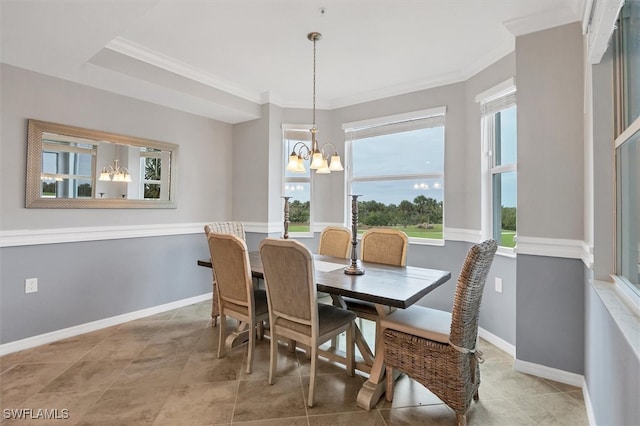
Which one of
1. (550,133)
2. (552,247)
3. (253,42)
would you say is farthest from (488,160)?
(253,42)

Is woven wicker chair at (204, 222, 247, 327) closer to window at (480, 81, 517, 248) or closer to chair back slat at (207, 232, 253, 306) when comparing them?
chair back slat at (207, 232, 253, 306)

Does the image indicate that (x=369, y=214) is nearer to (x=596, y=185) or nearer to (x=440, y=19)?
(x=440, y=19)

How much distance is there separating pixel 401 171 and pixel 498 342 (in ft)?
6.83

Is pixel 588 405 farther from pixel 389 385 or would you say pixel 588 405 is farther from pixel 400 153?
Answer: pixel 400 153

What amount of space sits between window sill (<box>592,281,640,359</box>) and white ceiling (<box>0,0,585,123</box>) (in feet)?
5.92

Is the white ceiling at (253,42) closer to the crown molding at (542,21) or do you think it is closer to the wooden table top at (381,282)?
the crown molding at (542,21)

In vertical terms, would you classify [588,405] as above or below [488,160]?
below

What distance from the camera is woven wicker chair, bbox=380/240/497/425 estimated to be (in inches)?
62.6

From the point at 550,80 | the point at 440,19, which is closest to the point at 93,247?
the point at 440,19

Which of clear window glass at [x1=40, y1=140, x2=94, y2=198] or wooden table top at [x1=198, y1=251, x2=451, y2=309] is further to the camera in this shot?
clear window glass at [x1=40, y1=140, x2=94, y2=198]

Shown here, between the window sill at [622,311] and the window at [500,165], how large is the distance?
1.32 metres

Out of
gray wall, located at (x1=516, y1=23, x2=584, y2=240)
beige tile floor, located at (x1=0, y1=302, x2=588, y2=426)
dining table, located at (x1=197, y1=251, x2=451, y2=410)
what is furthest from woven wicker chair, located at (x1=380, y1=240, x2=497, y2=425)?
gray wall, located at (x1=516, y1=23, x2=584, y2=240)

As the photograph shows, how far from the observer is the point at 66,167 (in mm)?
2854

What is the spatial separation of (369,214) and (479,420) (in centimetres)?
260
